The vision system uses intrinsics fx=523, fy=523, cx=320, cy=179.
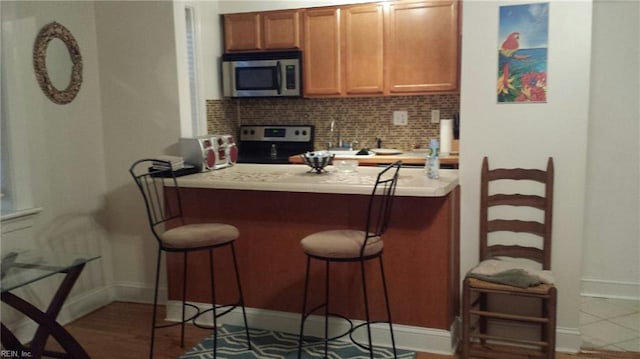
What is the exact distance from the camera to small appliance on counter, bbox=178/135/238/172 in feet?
10.7

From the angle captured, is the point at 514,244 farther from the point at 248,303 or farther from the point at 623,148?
the point at 248,303

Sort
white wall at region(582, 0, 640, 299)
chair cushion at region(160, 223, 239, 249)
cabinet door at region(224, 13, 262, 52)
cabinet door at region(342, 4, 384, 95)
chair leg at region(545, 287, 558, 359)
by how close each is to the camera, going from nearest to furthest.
→ chair leg at region(545, 287, 558, 359) → chair cushion at region(160, 223, 239, 249) → white wall at region(582, 0, 640, 299) → cabinet door at region(342, 4, 384, 95) → cabinet door at region(224, 13, 262, 52)

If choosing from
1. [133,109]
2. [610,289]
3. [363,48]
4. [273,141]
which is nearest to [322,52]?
[363,48]

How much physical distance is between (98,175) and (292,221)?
1.52 metres

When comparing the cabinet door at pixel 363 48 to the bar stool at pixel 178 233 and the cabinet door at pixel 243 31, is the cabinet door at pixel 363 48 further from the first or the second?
the bar stool at pixel 178 233

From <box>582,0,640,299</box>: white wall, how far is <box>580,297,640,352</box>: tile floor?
0.12 m

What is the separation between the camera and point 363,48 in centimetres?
461

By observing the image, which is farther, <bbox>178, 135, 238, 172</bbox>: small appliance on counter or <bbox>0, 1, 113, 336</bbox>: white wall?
<bbox>178, 135, 238, 172</bbox>: small appliance on counter

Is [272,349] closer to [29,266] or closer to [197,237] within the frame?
[197,237]

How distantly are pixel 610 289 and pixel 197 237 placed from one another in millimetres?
2856

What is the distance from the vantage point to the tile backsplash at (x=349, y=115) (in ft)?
15.6

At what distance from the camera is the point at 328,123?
5.11 metres

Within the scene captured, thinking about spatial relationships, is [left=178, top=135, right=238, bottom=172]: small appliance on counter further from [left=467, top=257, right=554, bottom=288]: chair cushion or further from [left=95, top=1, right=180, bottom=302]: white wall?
[left=467, top=257, right=554, bottom=288]: chair cushion

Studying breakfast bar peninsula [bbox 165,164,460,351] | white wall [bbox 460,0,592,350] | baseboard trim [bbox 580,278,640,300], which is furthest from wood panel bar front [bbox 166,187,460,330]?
baseboard trim [bbox 580,278,640,300]
